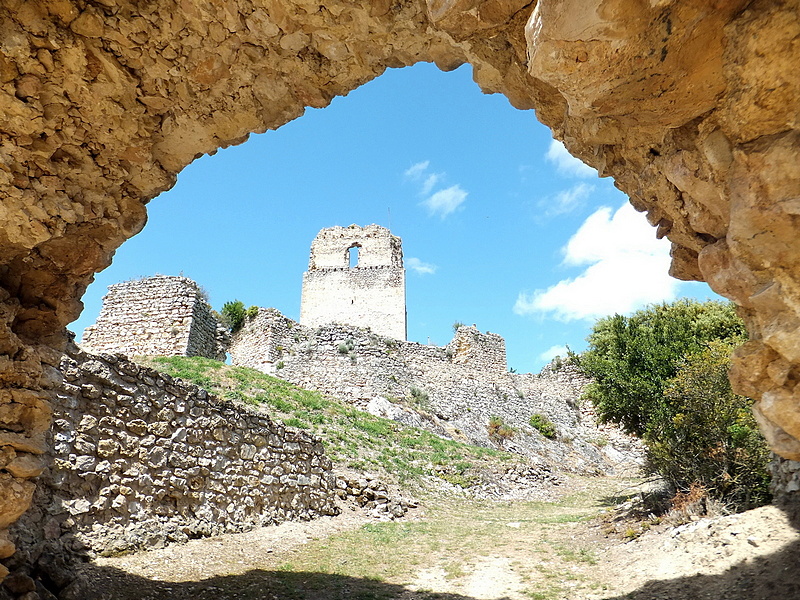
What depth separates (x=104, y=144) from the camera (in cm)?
387

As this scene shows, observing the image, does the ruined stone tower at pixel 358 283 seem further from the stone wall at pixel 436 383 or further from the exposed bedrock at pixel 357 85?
the exposed bedrock at pixel 357 85

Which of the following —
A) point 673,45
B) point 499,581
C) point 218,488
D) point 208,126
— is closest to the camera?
point 673,45

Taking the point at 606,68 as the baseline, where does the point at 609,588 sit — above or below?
below

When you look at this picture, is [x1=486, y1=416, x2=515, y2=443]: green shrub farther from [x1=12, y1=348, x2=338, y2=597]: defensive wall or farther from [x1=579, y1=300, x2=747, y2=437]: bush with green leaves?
[x1=12, y1=348, x2=338, y2=597]: defensive wall

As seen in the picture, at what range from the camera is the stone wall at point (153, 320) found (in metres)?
17.3

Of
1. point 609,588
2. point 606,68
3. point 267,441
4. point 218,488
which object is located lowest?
point 609,588

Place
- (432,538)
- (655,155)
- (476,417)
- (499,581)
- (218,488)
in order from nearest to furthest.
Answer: (655,155)
(499,581)
(218,488)
(432,538)
(476,417)

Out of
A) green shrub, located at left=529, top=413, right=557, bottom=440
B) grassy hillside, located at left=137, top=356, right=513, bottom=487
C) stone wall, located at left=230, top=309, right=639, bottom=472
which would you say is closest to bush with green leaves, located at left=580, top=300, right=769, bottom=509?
grassy hillside, located at left=137, top=356, right=513, bottom=487

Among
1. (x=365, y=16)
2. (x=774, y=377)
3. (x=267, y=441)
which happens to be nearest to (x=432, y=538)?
(x=267, y=441)

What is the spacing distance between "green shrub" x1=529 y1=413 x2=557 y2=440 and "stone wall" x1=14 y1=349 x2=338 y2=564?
47.5 feet

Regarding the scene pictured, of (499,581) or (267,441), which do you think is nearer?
(499,581)

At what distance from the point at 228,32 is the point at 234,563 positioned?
598cm

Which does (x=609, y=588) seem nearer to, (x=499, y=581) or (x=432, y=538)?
(x=499, y=581)

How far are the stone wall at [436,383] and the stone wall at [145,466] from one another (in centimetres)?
892
